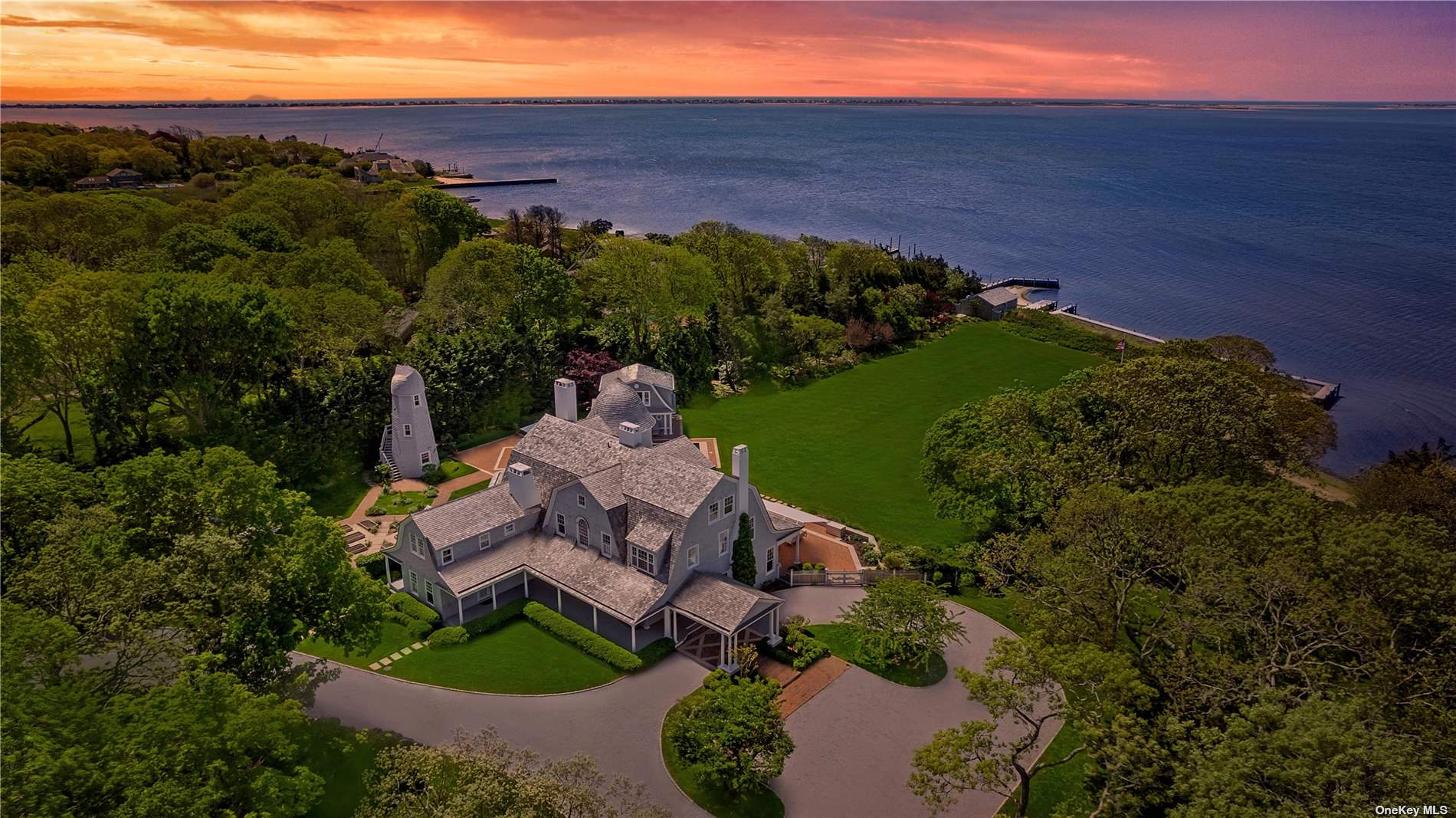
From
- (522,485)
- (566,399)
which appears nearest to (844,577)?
(522,485)

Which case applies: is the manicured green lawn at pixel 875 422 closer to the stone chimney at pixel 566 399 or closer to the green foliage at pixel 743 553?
the green foliage at pixel 743 553

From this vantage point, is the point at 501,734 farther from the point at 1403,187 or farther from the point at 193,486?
the point at 1403,187

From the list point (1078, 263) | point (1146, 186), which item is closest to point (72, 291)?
point (1078, 263)

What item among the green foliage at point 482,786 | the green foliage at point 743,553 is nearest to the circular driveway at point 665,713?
the green foliage at point 743,553

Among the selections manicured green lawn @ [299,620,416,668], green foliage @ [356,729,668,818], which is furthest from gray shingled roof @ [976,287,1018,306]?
green foliage @ [356,729,668,818]

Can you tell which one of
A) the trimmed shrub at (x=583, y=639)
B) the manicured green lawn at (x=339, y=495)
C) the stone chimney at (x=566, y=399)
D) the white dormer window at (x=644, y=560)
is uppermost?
the stone chimney at (x=566, y=399)

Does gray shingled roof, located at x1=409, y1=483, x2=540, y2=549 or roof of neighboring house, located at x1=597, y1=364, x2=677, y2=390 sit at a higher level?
roof of neighboring house, located at x1=597, y1=364, x2=677, y2=390

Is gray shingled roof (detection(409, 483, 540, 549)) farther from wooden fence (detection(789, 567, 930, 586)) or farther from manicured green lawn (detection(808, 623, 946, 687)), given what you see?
manicured green lawn (detection(808, 623, 946, 687))
